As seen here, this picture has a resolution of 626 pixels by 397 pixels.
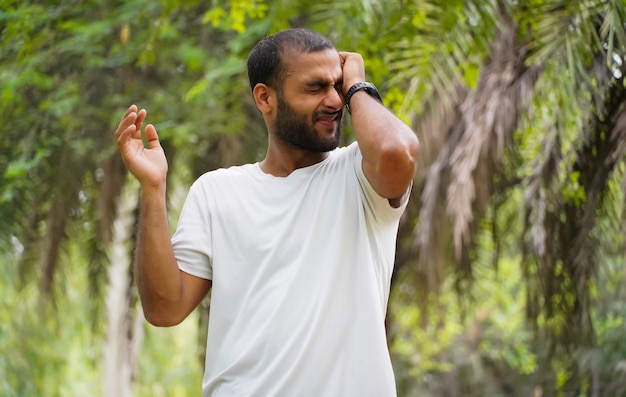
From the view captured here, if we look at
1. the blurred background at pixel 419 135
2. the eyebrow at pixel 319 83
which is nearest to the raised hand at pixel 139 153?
the eyebrow at pixel 319 83

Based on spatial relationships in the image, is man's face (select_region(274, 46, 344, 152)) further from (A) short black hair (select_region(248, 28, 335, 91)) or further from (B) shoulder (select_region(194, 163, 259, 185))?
(B) shoulder (select_region(194, 163, 259, 185))

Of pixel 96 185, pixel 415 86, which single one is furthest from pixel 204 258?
pixel 96 185

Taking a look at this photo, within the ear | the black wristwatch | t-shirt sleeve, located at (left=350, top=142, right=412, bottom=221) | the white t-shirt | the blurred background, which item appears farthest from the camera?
the blurred background

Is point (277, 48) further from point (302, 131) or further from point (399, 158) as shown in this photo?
point (399, 158)

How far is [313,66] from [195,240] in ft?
1.68

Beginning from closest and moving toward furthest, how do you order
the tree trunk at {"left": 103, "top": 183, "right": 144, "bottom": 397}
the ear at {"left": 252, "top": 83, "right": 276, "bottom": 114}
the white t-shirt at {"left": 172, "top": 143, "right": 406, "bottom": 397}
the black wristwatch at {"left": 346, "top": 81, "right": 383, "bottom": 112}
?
1. the white t-shirt at {"left": 172, "top": 143, "right": 406, "bottom": 397}
2. the black wristwatch at {"left": 346, "top": 81, "right": 383, "bottom": 112}
3. the ear at {"left": 252, "top": 83, "right": 276, "bottom": 114}
4. the tree trunk at {"left": 103, "top": 183, "right": 144, "bottom": 397}

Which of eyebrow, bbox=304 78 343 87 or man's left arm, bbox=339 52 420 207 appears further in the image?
eyebrow, bbox=304 78 343 87

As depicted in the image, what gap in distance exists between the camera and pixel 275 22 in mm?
5727

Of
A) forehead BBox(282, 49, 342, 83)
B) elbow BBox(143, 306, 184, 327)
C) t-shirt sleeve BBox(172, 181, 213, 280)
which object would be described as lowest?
elbow BBox(143, 306, 184, 327)

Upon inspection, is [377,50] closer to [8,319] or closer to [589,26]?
[589,26]

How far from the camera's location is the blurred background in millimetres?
5207

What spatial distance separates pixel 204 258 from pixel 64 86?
5.38 meters

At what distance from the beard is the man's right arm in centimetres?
31

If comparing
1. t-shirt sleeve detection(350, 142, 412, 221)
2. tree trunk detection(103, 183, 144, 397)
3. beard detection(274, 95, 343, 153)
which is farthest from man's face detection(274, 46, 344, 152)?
tree trunk detection(103, 183, 144, 397)
